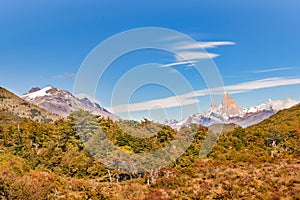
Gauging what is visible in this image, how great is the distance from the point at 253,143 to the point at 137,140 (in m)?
23.8

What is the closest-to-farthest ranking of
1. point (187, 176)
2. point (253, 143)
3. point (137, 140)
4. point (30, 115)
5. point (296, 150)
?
point (187, 176), point (137, 140), point (296, 150), point (253, 143), point (30, 115)

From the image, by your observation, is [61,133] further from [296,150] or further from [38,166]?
[296,150]

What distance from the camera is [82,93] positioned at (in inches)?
651

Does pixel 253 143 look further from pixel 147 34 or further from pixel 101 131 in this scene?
pixel 147 34

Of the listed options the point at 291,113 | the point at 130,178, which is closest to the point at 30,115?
the point at 291,113

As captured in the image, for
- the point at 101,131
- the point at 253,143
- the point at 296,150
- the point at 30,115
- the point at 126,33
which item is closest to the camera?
the point at 126,33

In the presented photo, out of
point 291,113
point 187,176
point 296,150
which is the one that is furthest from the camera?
point 291,113

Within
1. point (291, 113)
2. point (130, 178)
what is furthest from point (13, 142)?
point (291, 113)

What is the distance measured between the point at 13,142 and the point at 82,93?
19.5m

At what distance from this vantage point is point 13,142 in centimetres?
3247

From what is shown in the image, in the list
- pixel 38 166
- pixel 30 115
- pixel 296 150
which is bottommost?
pixel 38 166

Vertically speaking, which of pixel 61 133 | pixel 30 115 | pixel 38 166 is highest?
pixel 30 115

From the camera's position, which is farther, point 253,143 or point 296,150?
point 253,143

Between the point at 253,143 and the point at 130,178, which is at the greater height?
the point at 253,143
